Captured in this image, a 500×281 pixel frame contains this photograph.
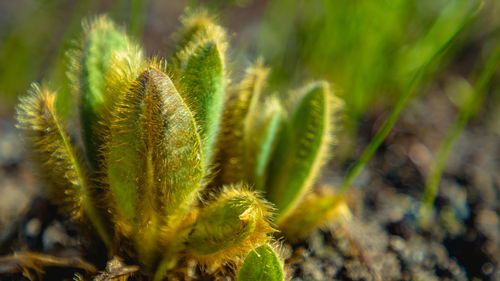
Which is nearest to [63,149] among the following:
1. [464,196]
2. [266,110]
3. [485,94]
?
[266,110]

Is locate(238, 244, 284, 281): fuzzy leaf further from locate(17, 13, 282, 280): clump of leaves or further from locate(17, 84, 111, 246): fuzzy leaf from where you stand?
locate(17, 84, 111, 246): fuzzy leaf

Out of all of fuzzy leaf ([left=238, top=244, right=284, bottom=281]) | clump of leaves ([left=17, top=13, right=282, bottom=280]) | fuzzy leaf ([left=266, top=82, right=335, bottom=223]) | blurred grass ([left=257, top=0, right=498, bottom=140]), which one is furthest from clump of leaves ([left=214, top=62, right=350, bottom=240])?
blurred grass ([left=257, top=0, right=498, bottom=140])

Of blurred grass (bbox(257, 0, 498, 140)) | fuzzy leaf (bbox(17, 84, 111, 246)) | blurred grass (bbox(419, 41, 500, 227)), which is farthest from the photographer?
blurred grass (bbox(257, 0, 498, 140))

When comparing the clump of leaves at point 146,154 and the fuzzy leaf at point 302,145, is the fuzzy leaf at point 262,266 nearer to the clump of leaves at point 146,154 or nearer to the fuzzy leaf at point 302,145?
the clump of leaves at point 146,154

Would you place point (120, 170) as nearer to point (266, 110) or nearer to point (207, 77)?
point (207, 77)

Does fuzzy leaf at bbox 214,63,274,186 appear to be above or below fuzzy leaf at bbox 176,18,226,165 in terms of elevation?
below

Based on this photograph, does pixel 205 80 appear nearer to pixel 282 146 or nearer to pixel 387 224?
pixel 282 146
